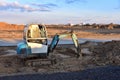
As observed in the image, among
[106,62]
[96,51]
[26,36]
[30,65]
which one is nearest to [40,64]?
[30,65]

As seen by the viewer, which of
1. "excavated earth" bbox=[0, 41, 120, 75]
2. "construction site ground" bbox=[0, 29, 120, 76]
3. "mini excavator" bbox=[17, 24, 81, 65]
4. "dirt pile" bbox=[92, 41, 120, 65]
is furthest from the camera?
"dirt pile" bbox=[92, 41, 120, 65]

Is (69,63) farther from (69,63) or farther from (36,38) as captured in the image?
(36,38)

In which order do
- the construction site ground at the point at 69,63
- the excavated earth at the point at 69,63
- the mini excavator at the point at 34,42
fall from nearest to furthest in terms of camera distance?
the construction site ground at the point at 69,63, the excavated earth at the point at 69,63, the mini excavator at the point at 34,42

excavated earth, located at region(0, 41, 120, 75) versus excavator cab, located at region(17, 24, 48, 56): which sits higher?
excavator cab, located at region(17, 24, 48, 56)

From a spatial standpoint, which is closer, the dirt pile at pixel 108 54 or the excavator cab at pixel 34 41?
the excavator cab at pixel 34 41

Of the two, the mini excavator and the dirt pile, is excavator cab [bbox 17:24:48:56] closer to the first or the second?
the mini excavator

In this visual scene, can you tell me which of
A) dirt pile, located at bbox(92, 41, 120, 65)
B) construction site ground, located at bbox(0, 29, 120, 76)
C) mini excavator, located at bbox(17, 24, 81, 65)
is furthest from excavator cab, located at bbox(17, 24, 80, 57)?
dirt pile, located at bbox(92, 41, 120, 65)

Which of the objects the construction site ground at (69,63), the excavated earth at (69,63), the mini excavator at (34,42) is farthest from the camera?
the mini excavator at (34,42)

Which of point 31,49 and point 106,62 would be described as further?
point 106,62

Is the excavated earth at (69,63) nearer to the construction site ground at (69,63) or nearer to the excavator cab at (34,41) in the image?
the construction site ground at (69,63)

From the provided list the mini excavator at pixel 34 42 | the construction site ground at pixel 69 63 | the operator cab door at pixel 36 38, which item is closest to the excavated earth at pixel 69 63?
the construction site ground at pixel 69 63

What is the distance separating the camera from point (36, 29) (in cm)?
1866

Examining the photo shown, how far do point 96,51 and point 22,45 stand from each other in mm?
7867

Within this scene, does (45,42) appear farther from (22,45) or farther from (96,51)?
(96,51)
